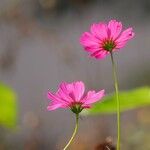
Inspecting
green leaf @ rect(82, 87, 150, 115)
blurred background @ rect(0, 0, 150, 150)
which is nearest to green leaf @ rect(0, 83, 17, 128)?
green leaf @ rect(82, 87, 150, 115)

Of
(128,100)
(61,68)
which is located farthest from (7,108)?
(61,68)

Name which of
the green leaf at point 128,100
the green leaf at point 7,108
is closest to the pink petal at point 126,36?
the green leaf at point 128,100

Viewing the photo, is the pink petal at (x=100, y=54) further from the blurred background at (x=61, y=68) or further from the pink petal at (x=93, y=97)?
the blurred background at (x=61, y=68)

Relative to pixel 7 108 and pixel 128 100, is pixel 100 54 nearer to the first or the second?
pixel 128 100

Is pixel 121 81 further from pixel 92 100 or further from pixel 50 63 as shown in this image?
pixel 92 100

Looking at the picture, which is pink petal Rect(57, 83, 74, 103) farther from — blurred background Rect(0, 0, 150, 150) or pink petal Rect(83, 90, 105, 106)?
blurred background Rect(0, 0, 150, 150)

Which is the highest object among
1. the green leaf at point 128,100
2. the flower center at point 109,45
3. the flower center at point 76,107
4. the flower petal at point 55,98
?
the flower center at point 109,45
